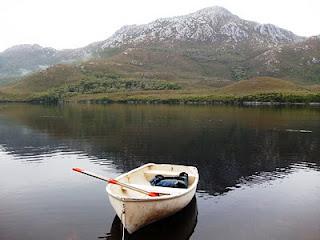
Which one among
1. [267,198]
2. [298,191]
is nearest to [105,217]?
[267,198]

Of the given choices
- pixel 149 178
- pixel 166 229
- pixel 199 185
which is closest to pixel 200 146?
pixel 199 185

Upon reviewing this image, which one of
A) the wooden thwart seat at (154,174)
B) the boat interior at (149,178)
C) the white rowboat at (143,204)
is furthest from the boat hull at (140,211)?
the wooden thwart seat at (154,174)

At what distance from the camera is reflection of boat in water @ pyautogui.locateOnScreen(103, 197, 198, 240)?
2405 cm

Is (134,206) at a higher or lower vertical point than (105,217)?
higher

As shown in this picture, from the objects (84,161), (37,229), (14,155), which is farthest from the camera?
(14,155)

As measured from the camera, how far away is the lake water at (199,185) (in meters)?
25.8

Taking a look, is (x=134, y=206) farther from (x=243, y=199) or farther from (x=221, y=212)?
(x=243, y=199)

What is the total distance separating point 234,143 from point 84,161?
2746cm

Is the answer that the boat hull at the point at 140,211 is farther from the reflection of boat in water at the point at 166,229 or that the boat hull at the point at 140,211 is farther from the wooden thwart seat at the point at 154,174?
the wooden thwart seat at the point at 154,174

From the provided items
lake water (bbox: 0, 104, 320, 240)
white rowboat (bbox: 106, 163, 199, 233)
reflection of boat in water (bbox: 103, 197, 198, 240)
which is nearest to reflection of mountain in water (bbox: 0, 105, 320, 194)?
A: lake water (bbox: 0, 104, 320, 240)

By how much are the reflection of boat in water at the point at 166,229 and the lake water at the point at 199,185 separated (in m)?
0.07

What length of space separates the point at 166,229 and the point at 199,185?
12.5 m

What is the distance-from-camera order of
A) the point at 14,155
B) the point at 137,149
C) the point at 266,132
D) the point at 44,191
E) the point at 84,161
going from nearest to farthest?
the point at 44,191, the point at 84,161, the point at 14,155, the point at 137,149, the point at 266,132

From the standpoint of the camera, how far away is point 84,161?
50.1 m
